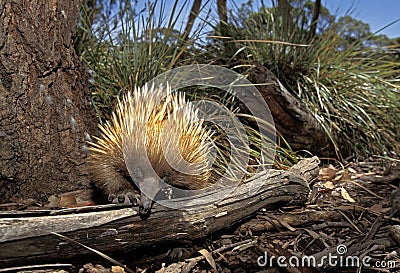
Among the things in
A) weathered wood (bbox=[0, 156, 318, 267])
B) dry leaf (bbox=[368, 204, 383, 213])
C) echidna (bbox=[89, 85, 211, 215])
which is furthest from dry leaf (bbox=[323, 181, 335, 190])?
echidna (bbox=[89, 85, 211, 215])

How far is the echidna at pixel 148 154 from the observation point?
170 cm

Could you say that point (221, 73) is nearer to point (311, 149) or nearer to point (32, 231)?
point (311, 149)

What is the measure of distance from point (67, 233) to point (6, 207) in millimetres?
637

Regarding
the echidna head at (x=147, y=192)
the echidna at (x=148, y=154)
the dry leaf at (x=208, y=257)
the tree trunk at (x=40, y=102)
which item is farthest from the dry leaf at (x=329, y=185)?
the tree trunk at (x=40, y=102)

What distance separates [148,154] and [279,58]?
2.15m

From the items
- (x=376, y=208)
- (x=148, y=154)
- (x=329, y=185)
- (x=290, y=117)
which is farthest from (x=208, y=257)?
(x=290, y=117)

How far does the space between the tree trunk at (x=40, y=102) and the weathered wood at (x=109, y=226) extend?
2.02ft

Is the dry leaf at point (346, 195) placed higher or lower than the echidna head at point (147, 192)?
lower

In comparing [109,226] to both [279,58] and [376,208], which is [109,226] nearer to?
[376,208]

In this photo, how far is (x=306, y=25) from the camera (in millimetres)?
4137

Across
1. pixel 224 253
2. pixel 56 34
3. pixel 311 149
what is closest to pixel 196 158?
pixel 224 253

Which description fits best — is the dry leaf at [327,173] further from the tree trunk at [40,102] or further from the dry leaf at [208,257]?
the tree trunk at [40,102]

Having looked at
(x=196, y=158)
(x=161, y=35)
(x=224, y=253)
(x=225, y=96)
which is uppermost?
(x=161, y=35)

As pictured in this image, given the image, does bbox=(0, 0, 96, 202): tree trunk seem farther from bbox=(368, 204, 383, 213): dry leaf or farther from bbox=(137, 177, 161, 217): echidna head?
bbox=(368, 204, 383, 213): dry leaf
